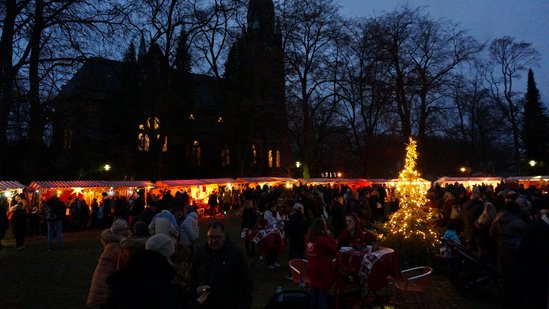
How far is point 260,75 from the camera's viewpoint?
33.3 meters

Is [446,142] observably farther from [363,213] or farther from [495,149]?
[363,213]

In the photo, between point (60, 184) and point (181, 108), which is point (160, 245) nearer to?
point (60, 184)

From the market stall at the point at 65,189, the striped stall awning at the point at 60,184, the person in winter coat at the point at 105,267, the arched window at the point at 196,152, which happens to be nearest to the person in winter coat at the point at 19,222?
the market stall at the point at 65,189

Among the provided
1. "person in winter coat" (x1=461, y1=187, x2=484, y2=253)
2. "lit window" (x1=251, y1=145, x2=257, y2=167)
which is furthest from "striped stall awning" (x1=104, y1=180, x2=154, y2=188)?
"lit window" (x1=251, y1=145, x2=257, y2=167)

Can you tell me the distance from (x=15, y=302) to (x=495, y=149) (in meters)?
66.6

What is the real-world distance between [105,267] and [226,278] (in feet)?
6.15

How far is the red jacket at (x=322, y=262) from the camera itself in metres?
5.55

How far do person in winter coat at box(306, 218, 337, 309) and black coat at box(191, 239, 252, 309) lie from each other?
1.97 metres

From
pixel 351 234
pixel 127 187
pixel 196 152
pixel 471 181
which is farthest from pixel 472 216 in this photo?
pixel 196 152

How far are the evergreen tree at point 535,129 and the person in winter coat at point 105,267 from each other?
50.3 metres

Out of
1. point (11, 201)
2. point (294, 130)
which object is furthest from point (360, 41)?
point (11, 201)

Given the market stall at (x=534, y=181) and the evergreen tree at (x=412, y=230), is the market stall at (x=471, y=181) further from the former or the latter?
the evergreen tree at (x=412, y=230)

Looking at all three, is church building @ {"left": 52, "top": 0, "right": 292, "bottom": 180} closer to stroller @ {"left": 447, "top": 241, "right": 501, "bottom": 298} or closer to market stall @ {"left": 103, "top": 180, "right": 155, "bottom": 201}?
market stall @ {"left": 103, "top": 180, "right": 155, "bottom": 201}

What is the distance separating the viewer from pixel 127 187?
22.2 meters
